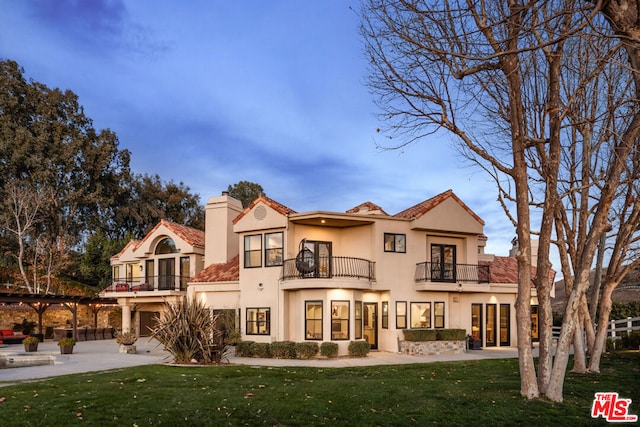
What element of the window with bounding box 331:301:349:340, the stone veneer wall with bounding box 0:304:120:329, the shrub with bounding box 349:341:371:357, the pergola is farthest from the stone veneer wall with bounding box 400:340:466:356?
the stone veneer wall with bounding box 0:304:120:329

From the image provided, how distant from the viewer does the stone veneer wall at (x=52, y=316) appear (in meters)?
33.6

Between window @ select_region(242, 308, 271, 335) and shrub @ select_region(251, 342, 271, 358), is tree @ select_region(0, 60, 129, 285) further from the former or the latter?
shrub @ select_region(251, 342, 271, 358)

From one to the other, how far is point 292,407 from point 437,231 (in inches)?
638

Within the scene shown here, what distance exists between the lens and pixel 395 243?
2359 cm

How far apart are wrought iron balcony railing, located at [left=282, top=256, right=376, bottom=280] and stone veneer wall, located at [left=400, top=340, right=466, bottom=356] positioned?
10.2 ft

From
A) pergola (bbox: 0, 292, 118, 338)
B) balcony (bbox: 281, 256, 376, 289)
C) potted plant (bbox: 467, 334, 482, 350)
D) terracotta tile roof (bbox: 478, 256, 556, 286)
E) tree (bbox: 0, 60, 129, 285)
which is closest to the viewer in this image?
balcony (bbox: 281, 256, 376, 289)

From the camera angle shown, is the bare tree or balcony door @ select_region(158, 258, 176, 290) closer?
balcony door @ select_region(158, 258, 176, 290)

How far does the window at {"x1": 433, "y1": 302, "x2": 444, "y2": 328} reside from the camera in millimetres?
23922

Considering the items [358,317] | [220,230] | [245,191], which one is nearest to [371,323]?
[358,317]

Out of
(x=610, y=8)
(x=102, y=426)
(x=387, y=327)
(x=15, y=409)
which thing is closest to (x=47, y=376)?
(x=15, y=409)

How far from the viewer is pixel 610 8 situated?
771 centimetres

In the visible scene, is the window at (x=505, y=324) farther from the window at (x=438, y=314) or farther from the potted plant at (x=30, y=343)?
the potted plant at (x=30, y=343)

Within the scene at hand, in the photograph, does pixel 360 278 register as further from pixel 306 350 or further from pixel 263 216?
pixel 263 216

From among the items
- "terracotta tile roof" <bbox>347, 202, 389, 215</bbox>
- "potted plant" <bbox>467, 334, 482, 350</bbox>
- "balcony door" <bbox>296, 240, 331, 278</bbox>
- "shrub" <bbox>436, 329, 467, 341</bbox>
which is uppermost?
"terracotta tile roof" <bbox>347, 202, 389, 215</bbox>
